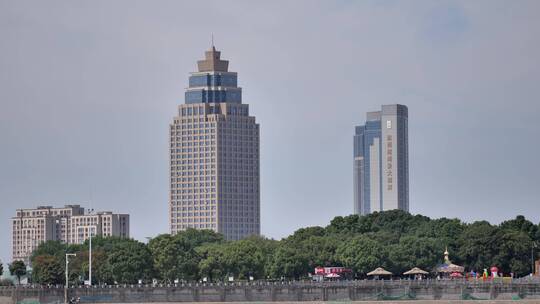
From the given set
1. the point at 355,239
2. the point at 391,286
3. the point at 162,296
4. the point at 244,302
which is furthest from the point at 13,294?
the point at 355,239

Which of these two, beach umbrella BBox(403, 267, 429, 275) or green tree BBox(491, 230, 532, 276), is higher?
green tree BBox(491, 230, 532, 276)

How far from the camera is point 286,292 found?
153m

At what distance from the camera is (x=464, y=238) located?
193m

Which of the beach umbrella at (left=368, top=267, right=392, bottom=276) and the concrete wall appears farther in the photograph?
the beach umbrella at (left=368, top=267, right=392, bottom=276)

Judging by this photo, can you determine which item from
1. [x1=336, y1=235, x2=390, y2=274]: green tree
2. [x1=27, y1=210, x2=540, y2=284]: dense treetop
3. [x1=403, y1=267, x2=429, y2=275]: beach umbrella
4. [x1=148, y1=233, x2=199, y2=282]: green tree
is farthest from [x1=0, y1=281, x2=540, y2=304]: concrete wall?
[x1=336, y1=235, x2=390, y2=274]: green tree

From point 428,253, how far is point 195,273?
29354mm

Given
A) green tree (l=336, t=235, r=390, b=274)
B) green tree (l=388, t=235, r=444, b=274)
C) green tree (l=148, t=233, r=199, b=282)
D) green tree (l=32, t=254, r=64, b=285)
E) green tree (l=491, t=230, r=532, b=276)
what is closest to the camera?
green tree (l=32, t=254, r=64, b=285)

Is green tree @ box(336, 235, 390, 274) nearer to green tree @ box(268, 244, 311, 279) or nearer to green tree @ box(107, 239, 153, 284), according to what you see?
green tree @ box(268, 244, 311, 279)

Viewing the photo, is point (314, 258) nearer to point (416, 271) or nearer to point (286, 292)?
point (416, 271)

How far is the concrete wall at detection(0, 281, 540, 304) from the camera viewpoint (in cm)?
14462

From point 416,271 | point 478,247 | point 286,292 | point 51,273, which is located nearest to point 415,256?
point 478,247

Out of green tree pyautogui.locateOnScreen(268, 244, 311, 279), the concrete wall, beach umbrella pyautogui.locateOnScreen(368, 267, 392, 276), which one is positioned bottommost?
the concrete wall

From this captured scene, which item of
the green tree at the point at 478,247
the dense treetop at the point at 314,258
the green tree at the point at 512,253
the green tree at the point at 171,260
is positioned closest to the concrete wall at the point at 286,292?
the dense treetop at the point at 314,258

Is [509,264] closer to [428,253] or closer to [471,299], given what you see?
[428,253]
